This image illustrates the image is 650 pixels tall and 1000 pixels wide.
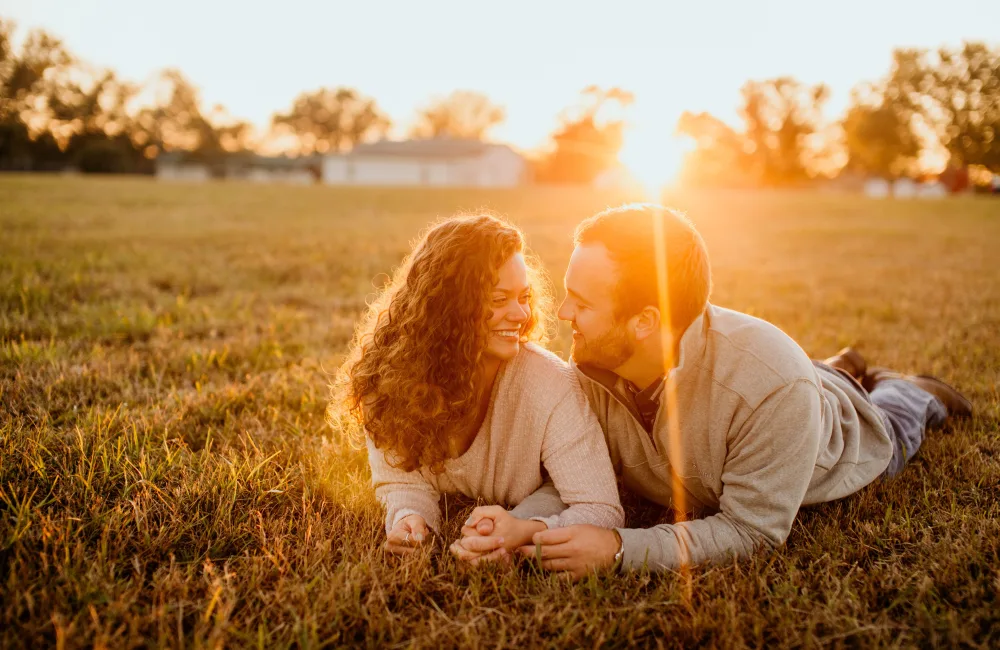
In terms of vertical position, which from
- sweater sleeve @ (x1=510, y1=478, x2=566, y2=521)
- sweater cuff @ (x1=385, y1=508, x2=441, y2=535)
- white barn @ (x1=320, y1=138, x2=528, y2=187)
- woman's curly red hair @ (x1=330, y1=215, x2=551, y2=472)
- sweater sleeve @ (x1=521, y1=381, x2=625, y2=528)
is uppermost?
white barn @ (x1=320, y1=138, x2=528, y2=187)

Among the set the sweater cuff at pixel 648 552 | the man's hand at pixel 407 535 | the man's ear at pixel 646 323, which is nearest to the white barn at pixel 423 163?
the man's ear at pixel 646 323

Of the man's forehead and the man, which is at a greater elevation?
the man's forehead

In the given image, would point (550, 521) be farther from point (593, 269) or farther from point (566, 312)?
point (593, 269)

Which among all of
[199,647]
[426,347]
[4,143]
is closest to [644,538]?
[426,347]

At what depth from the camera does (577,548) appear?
2.42 meters

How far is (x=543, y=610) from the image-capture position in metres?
2.24

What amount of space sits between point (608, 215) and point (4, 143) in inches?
2921

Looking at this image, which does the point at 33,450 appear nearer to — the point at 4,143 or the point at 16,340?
the point at 16,340

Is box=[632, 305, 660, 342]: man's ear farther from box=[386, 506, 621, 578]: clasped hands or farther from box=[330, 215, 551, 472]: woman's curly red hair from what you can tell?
box=[386, 506, 621, 578]: clasped hands

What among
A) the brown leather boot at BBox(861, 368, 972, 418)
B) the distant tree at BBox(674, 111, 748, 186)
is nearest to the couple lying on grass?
the brown leather boot at BBox(861, 368, 972, 418)

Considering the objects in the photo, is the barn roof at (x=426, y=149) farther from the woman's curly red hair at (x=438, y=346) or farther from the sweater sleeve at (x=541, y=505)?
the sweater sleeve at (x=541, y=505)

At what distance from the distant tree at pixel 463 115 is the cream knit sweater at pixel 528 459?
87354mm

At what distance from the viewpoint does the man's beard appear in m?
2.68

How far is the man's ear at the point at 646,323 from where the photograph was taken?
2627 mm
